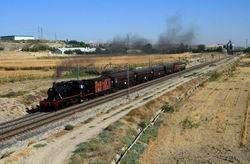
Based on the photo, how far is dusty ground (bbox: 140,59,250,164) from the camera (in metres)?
23.5

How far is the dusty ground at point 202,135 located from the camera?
2345 centimetres

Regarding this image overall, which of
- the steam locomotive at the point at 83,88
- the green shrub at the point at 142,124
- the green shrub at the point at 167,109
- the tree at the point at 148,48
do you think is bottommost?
the green shrub at the point at 167,109

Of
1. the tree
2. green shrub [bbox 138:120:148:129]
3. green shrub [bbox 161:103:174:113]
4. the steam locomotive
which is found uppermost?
the tree

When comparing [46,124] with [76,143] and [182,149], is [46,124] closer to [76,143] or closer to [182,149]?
[76,143]

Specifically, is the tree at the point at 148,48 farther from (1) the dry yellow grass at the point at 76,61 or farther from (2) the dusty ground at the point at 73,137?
(2) the dusty ground at the point at 73,137

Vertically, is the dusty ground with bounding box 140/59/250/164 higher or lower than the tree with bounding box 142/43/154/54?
lower

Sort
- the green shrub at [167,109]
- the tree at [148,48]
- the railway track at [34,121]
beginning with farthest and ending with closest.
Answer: the tree at [148,48], the green shrub at [167,109], the railway track at [34,121]

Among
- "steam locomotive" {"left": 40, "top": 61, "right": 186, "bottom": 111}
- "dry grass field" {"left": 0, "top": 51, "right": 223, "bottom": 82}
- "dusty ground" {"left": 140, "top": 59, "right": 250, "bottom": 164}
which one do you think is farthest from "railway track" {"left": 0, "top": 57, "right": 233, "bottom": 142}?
"dry grass field" {"left": 0, "top": 51, "right": 223, "bottom": 82}

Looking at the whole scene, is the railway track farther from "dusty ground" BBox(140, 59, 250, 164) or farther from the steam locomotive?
"dusty ground" BBox(140, 59, 250, 164)

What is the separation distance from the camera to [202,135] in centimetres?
2930

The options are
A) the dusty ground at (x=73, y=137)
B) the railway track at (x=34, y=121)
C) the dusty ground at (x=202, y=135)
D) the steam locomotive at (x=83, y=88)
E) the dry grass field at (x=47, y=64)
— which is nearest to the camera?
the dusty ground at (x=73, y=137)

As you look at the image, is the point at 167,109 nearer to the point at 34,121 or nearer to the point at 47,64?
the point at 34,121

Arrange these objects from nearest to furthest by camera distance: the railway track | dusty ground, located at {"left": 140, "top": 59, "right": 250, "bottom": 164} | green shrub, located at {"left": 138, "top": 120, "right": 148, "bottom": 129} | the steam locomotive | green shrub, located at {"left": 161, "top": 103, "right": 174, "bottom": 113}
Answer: dusty ground, located at {"left": 140, "top": 59, "right": 250, "bottom": 164}, the railway track, green shrub, located at {"left": 138, "top": 120, "right": 148, "bottom": 129}, green shrub, located at {"left": 161, "top": 103, "right": 174, "bottom": 113}, the steam locomotive

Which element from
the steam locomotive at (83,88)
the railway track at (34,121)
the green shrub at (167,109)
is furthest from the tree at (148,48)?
the green shrub at (167,109)
